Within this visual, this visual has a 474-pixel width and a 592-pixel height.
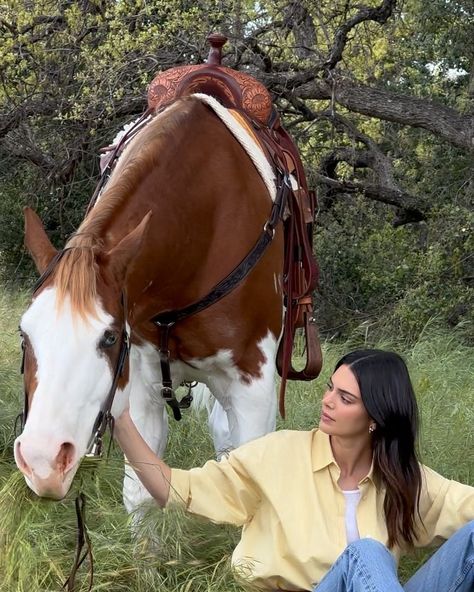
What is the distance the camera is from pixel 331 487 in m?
2.19

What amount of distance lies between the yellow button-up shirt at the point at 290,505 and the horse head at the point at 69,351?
1.24ft

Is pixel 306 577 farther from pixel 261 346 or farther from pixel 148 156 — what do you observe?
pixel 148 156

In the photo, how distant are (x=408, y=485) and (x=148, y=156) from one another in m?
1.20

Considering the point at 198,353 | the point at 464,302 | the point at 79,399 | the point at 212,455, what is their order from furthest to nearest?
the point at 464,302 → the point at 212,455 → the point at 198,353 → the point at 79,399

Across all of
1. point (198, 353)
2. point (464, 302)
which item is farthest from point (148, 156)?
point (464, 302)

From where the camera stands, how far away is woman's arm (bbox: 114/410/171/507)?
209 centimetres

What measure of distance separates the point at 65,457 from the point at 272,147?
5.92 feet

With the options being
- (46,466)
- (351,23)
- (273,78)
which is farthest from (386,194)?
(46,466)

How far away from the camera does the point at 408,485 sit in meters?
2.15

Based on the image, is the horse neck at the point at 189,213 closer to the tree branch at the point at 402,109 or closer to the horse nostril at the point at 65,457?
the horse nostril at the point at 65,457

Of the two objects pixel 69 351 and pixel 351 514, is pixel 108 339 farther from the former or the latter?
pixel 351 514

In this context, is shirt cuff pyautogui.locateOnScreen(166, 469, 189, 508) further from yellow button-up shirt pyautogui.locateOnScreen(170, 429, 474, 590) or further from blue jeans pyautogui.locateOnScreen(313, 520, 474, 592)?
blue jeans pyautogui.locateOnScreen(313, 520, 474, 592)

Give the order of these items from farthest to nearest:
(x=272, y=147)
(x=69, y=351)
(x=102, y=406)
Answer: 1. (x=272, y=147)
2. (x=102, y=406)
3. (x=69, y=351)

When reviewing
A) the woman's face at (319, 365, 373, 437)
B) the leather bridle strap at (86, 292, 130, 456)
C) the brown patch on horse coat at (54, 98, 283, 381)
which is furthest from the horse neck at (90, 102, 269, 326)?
the woman's face at (319, 365, 373, 437)
